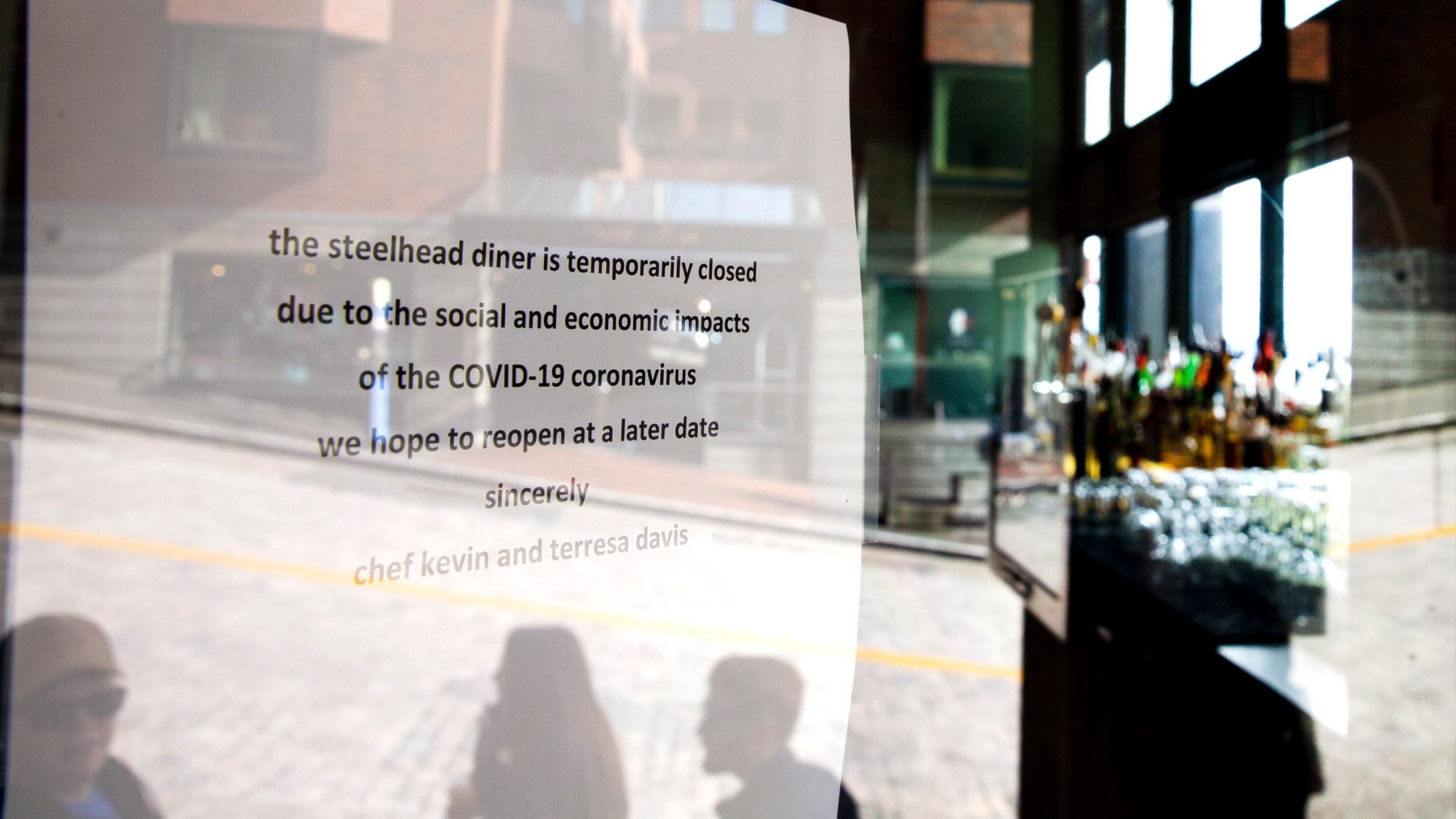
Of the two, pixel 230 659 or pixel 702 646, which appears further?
pixel 702 646

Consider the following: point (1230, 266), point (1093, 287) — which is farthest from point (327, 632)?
point (1093, 287)

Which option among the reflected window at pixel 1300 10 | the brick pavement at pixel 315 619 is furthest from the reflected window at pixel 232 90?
the reflected window at pixel 1300 10

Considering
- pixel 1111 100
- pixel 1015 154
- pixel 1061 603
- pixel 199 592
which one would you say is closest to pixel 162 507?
pixel 199 592

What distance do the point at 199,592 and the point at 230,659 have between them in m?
0.05

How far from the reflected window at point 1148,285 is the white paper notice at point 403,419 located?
1850mm

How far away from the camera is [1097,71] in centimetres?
202

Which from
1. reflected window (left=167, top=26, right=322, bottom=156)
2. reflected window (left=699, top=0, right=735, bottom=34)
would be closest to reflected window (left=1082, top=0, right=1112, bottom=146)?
reflected window (left=699, top=0, right=735, bottom=34)

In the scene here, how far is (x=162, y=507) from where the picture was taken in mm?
531

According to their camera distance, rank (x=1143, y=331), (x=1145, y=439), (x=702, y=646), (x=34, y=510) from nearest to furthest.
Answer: (x=34, y=510), (x=702, y=646), (x=1145, y=439), (x=1143, y=331)

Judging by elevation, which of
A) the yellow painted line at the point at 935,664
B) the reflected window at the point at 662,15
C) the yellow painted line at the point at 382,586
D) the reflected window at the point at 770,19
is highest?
the reflected window at the point at 770,19

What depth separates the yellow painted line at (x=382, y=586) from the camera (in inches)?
20.5

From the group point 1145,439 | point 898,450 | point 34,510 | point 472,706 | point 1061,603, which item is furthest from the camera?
point 898,450

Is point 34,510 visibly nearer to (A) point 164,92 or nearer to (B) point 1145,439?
(A) point 164,92

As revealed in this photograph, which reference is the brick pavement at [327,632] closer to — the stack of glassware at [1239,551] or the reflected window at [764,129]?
the reflected window at [764,129]
